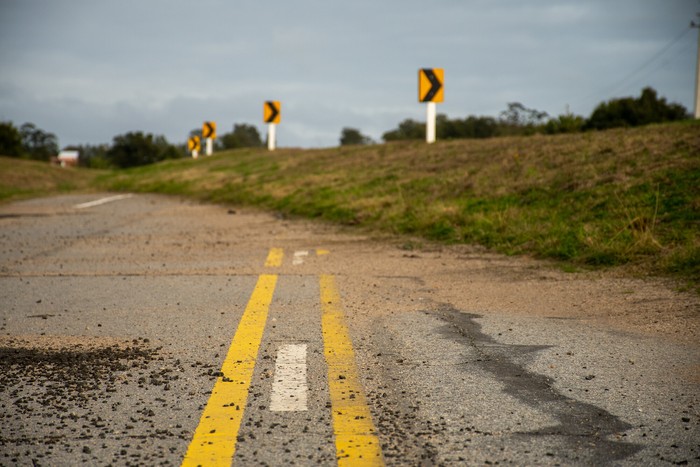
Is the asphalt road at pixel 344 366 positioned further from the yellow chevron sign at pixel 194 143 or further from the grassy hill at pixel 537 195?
the yellow chevron sign at pixel 194 143

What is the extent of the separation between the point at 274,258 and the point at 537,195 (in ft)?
16.2

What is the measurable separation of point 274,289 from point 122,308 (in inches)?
57.5

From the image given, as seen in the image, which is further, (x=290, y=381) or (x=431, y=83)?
(x=431, y=83)

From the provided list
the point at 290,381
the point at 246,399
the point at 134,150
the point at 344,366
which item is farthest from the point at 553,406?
the point at 134,150

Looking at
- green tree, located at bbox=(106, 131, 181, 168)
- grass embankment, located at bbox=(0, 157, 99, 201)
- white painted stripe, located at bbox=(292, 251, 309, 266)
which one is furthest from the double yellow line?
green tree, located at bbox=(106, 131, 181, 168)

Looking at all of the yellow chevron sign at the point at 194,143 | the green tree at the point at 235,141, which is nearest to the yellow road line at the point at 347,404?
the yellow chevron sign at the point at 194,143

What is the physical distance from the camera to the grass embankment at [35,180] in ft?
83.7

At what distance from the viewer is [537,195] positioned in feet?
38.6

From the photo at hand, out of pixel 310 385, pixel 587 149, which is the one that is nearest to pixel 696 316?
pixel 310 385

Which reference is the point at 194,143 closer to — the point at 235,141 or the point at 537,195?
the point at 537,195

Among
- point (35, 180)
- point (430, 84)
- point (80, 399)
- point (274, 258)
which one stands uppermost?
point (430, 84)

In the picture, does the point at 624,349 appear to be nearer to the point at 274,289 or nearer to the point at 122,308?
the point at 274,289

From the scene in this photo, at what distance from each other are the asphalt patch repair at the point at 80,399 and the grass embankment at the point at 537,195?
17.5 ft

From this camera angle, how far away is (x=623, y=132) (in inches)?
598
